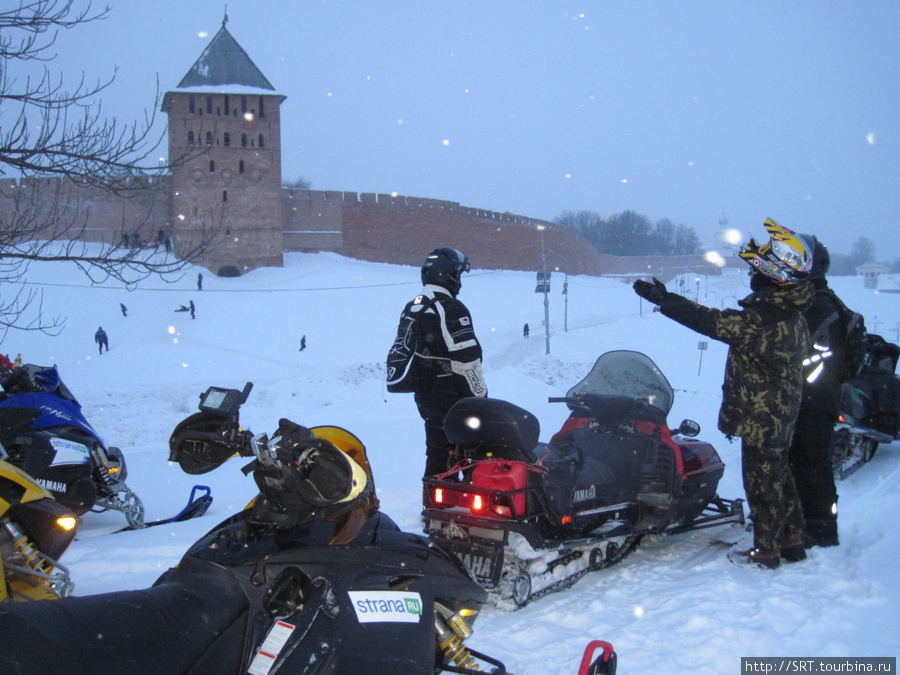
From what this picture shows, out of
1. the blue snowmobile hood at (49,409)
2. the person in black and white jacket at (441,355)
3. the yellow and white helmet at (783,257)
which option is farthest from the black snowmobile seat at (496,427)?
the blue snowmobile hood at (49,409)

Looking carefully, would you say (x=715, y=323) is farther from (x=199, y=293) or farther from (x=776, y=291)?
(x=199, y=293)

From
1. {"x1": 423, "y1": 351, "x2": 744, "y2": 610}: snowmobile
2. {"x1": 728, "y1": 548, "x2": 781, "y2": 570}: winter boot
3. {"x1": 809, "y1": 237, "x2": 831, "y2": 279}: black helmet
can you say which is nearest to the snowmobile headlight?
{"x1": 423, "y1": 351, "x2": 744, "y2": 610}: snowmobile

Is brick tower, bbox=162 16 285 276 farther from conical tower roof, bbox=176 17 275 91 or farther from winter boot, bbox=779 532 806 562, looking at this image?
winter boot, bbox=779 532 806 562

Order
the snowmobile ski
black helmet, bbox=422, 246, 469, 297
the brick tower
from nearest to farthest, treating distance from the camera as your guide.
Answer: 1. black helmet, bbox=422, 246, 469, 297
2. the snowmobile ski
3. the brick tower

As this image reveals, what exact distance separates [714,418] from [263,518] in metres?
8.27

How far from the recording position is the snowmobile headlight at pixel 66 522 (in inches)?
115

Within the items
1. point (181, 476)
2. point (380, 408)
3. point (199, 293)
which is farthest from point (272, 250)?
point (181, 476)

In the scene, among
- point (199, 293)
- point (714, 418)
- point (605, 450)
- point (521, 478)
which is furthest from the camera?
point (199, 293)

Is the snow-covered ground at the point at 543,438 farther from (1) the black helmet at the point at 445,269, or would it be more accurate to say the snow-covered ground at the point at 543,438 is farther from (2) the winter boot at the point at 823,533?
(1) the black helmet at the point at 445,269

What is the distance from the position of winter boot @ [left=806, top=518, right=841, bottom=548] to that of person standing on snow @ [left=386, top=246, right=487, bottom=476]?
2.08 meters

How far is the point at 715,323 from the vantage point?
3.51 metres

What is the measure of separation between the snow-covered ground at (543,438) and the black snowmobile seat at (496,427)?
0.77m

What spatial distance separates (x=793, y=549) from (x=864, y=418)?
3294mm

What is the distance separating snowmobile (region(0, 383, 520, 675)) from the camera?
1.38 meters
